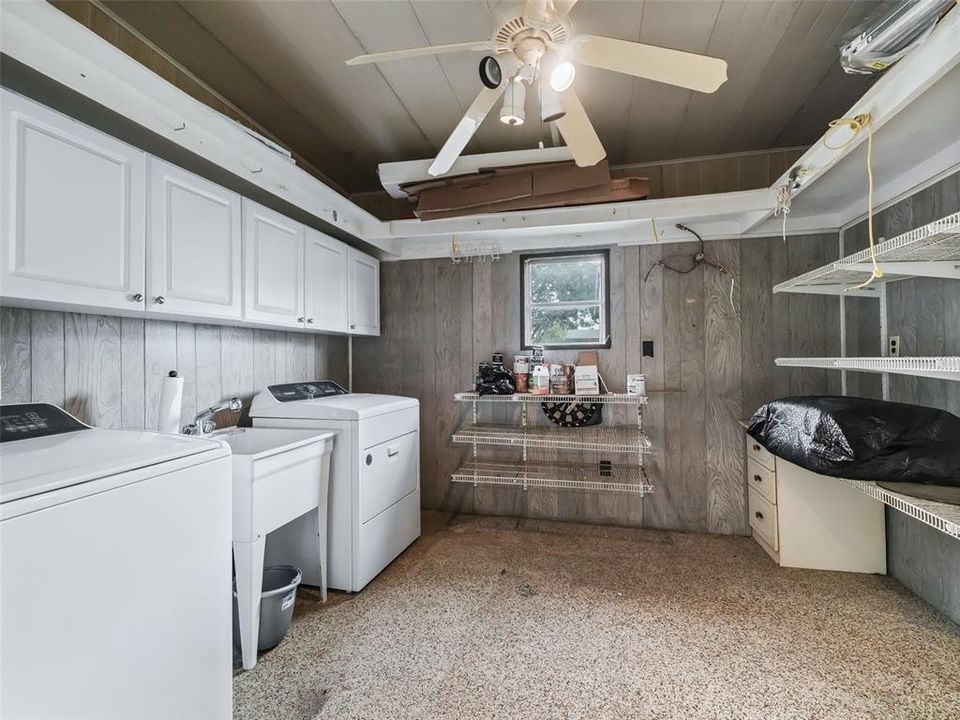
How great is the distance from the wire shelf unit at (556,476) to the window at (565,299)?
835 millimetres

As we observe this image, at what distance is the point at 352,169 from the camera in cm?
301

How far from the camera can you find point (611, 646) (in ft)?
5.71

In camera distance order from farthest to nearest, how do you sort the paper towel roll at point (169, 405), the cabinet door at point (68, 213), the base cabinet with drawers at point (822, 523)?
1. the base cabinet with drawers at point (822, 523)
2. the paper towel roll at point (169, 405)
3. the cabinet door at point (68, 213)

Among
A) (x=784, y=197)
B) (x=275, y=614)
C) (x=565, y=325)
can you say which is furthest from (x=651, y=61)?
(x=275, y=614)

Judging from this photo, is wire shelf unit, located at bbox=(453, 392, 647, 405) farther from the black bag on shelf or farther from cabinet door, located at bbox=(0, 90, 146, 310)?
cabinet door, located at bbox=(0, 90, 146, 310)

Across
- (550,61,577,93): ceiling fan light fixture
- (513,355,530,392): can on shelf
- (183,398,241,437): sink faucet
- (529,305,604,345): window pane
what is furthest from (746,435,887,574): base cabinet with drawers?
(183,398,241,437): sink faucet

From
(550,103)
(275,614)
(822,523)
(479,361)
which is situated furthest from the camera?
(479,361)

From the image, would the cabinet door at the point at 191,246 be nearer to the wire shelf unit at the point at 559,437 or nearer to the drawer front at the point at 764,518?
the wire shelf unit at the point at 559,437

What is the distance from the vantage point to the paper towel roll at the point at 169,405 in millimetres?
1737

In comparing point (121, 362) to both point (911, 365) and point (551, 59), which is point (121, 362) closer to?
point (551, 59)

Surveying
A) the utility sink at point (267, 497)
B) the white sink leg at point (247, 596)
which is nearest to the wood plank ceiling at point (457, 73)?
the utility sink at point (267, 497)

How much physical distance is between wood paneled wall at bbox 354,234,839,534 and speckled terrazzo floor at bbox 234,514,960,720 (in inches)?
19.5

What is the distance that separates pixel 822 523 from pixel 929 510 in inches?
40.5

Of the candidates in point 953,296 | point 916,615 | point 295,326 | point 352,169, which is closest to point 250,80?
point 352,169
